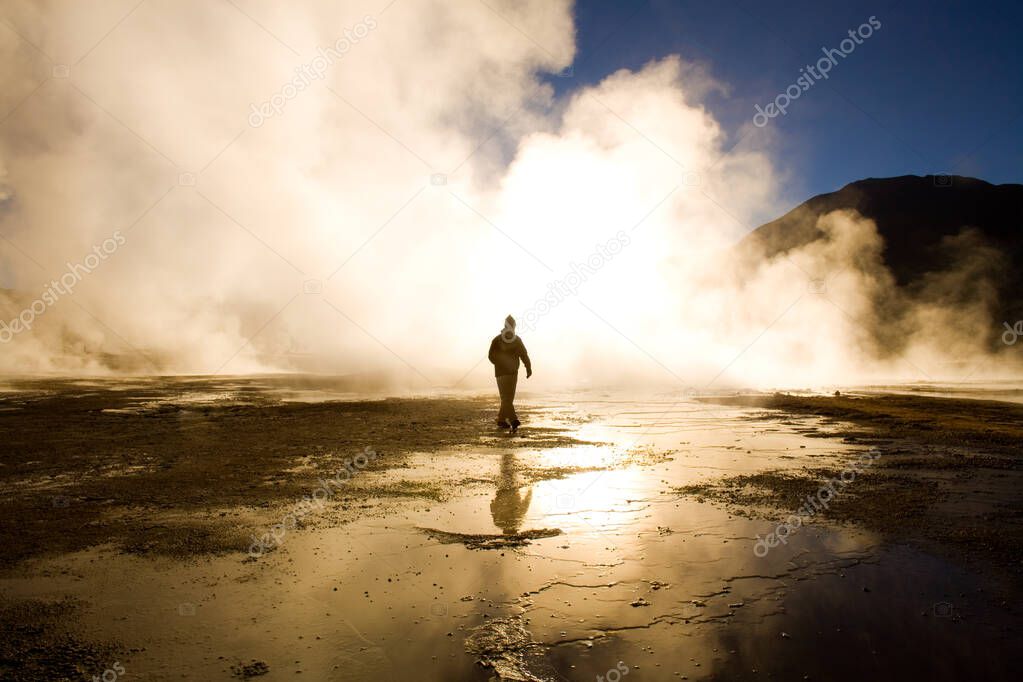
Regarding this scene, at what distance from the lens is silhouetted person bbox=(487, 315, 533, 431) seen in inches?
458

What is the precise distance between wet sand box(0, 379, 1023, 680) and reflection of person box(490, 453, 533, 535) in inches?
1.6

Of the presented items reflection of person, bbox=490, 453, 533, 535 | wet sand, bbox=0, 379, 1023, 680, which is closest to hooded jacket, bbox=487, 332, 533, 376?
wet sand, bbox=0, 379, 1023, 680

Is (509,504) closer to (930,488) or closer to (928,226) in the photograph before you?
(930,488)

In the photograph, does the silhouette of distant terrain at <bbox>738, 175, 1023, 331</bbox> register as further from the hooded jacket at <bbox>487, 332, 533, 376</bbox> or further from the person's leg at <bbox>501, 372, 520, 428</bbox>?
the person's leg at <bbox>501, 372, 520, 428</bbox>

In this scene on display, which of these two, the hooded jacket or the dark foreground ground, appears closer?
the dark foreground ground

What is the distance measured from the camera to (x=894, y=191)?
8962cm

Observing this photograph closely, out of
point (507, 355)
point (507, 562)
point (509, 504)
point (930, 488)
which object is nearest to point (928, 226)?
point (507, 355)

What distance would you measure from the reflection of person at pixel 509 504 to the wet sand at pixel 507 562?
0.04 m

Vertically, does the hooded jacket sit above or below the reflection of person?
above

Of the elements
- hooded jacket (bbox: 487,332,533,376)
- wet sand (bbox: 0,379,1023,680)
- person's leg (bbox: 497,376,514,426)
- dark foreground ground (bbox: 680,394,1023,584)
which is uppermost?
hooded jacket (bbox: 487,332,533,376)

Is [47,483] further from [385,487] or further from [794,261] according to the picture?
[794,261]

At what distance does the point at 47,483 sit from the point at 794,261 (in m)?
71.4

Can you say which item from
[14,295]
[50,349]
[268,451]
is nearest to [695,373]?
[268,451]

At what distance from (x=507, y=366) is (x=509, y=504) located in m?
5.96
